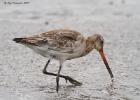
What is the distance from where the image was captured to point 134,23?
13.3m

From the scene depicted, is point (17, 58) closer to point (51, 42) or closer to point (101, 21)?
point (51, 42)

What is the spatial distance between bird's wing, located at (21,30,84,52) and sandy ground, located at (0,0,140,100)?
Result: 598 millimetres

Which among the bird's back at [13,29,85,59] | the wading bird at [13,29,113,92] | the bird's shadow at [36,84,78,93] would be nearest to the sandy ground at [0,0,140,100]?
the bird's shadow at [36,84,78,93]

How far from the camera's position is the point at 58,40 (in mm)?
7777

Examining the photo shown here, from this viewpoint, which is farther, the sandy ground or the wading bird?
the wading bird

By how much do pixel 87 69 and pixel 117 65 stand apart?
0.63m

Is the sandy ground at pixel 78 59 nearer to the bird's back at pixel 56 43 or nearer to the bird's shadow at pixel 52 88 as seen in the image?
the bird's shadow at pixel 52 88

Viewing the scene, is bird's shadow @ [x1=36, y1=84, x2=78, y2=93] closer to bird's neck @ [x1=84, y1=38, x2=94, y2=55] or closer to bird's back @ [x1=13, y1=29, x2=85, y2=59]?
bird's back @ [x1=13, y1=29, x2=85, y2=59]

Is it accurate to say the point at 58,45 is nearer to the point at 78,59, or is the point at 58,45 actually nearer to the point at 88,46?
the point at 88,46

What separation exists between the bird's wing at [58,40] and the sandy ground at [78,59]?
23.6 inches

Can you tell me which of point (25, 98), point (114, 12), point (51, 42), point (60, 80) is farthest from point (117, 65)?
point (114, 12)

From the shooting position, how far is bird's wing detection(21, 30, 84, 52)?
7.67 m

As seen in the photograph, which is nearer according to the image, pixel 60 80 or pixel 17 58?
pixel 60 80

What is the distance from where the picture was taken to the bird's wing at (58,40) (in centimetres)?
767
